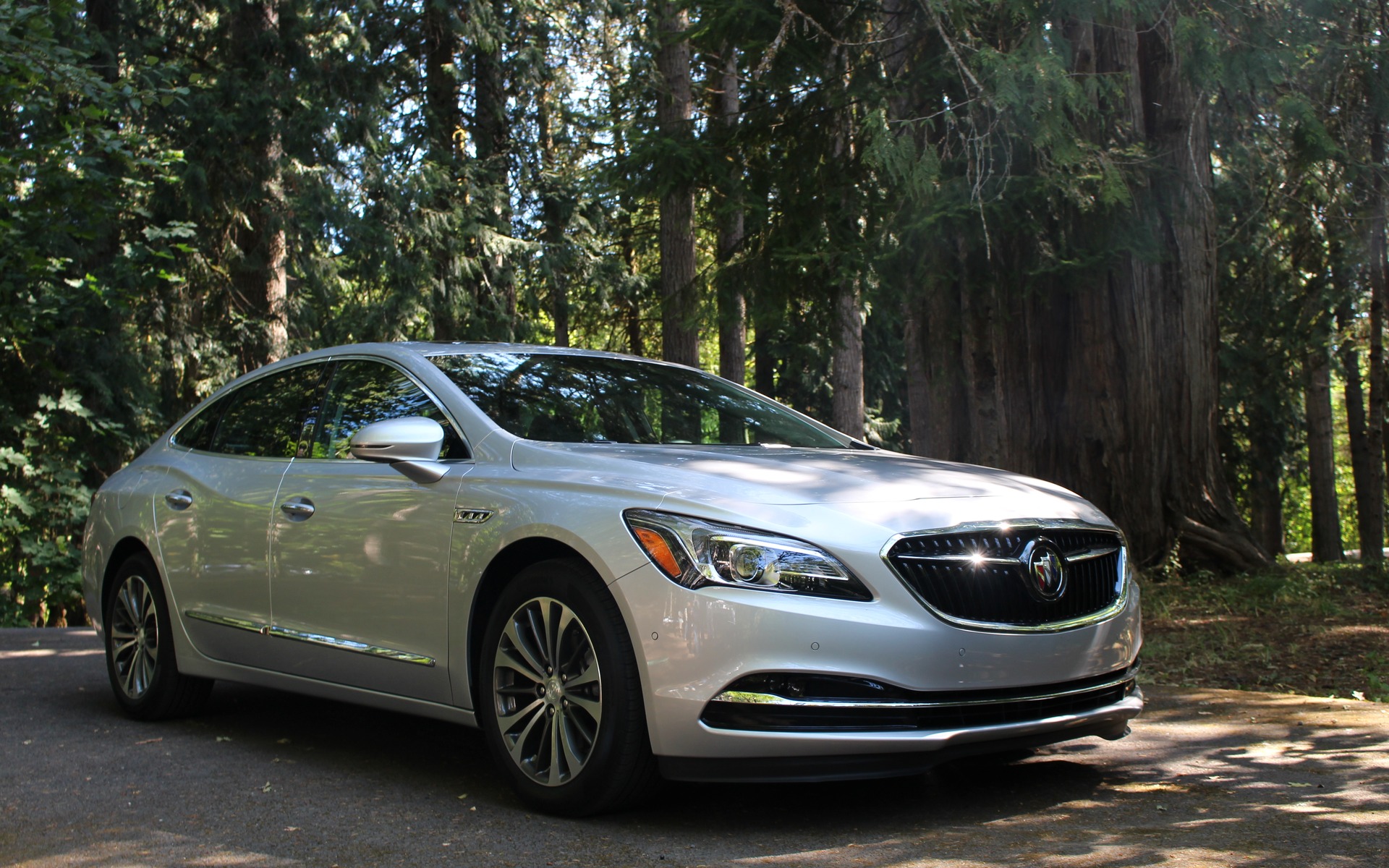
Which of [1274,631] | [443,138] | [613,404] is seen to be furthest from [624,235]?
[613,404]

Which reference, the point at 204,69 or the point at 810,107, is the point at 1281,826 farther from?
the point at 204,69

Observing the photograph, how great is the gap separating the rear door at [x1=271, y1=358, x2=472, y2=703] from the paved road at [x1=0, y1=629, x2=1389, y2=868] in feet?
1.48

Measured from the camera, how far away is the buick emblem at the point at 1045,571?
13.6ft

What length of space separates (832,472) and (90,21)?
50.7ft

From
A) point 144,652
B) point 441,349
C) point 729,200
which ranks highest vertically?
point 729,200

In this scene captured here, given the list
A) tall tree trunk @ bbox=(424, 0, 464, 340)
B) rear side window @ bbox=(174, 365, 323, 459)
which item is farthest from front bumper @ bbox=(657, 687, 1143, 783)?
tall tree trunk @ bbox=(424, 0, 464, 340)

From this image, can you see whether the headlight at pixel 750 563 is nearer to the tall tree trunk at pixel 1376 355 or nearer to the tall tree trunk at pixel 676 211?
the tall tree trunk at pixel 676 211

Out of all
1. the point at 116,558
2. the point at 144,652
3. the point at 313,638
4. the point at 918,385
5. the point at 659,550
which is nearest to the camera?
the point at 659,550

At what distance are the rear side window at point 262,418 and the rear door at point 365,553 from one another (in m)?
0.19

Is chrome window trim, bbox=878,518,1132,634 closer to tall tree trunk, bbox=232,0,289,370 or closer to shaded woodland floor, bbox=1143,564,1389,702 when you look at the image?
shaded woodland floor, bbox=1143,564,1389,702

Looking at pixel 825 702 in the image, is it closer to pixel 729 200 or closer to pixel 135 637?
pixel 135 637

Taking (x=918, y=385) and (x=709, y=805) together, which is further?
(x=918, y=385)

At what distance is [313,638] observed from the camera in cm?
520

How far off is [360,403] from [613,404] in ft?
3.61
